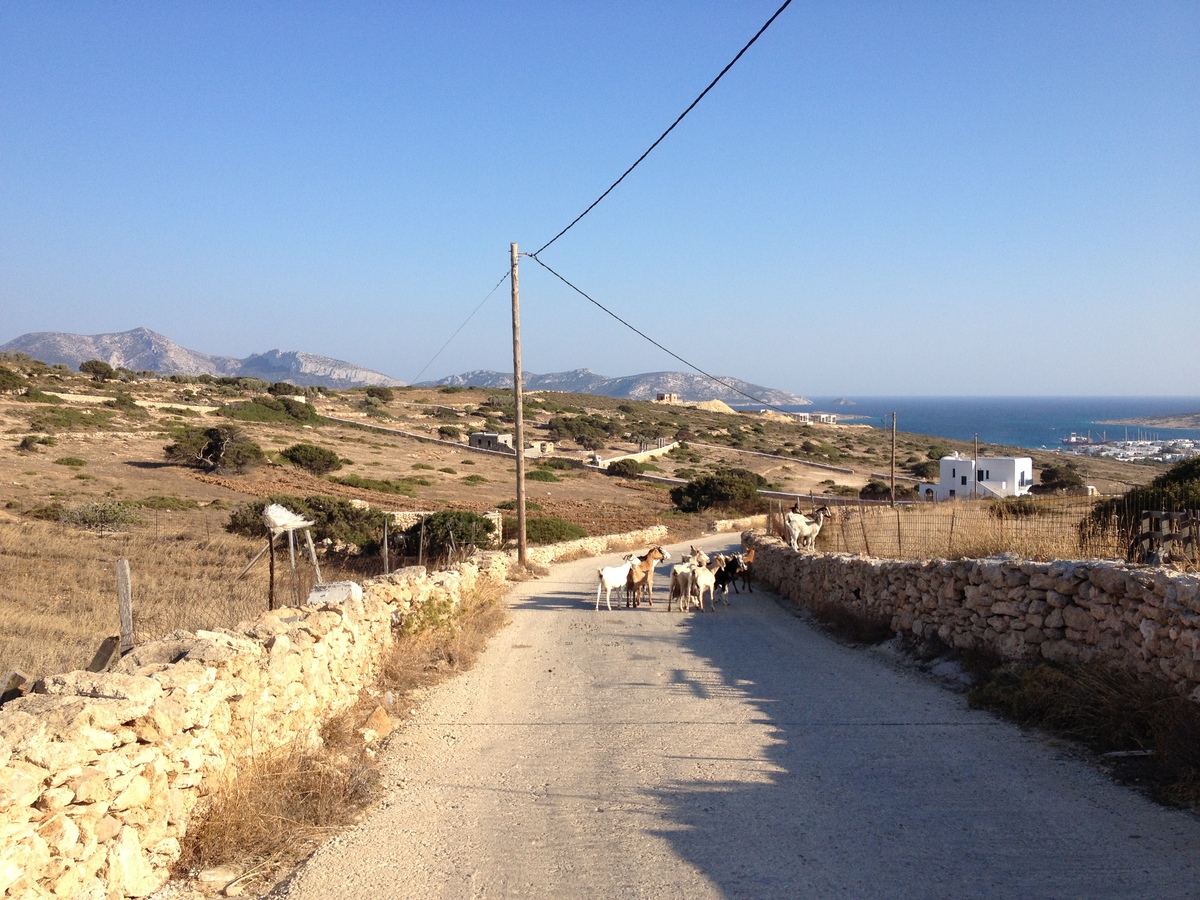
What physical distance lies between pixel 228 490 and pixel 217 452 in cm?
844

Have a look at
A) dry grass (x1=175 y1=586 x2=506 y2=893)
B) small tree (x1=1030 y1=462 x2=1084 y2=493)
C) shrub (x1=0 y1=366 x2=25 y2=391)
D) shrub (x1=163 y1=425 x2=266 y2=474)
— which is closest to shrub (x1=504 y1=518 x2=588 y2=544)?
→ shrub (x1=163 y1=425 x2=266 y2=474)

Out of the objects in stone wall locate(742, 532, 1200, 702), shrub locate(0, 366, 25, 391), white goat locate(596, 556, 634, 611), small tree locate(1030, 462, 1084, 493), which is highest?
shrub locate(0, 366, 25, 391)

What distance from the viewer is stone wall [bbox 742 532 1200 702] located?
7.07m

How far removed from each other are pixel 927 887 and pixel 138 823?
4352 millimetres

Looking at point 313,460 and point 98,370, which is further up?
point 98,370

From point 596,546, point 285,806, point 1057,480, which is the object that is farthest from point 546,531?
point 1057,480

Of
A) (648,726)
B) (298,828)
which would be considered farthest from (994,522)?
(298,828)

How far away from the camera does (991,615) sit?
9.90 m

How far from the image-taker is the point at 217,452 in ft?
156

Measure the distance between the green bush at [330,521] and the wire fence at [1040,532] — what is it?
49.0 feet

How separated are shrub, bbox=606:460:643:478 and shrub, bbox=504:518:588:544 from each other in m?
30.9

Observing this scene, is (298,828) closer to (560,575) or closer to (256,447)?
(560,575)

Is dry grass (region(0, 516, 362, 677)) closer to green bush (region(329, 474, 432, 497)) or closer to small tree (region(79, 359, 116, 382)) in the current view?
green bush (region(329, 474, 432, 497))

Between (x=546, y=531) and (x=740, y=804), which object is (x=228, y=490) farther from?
(x=740, y=804)
